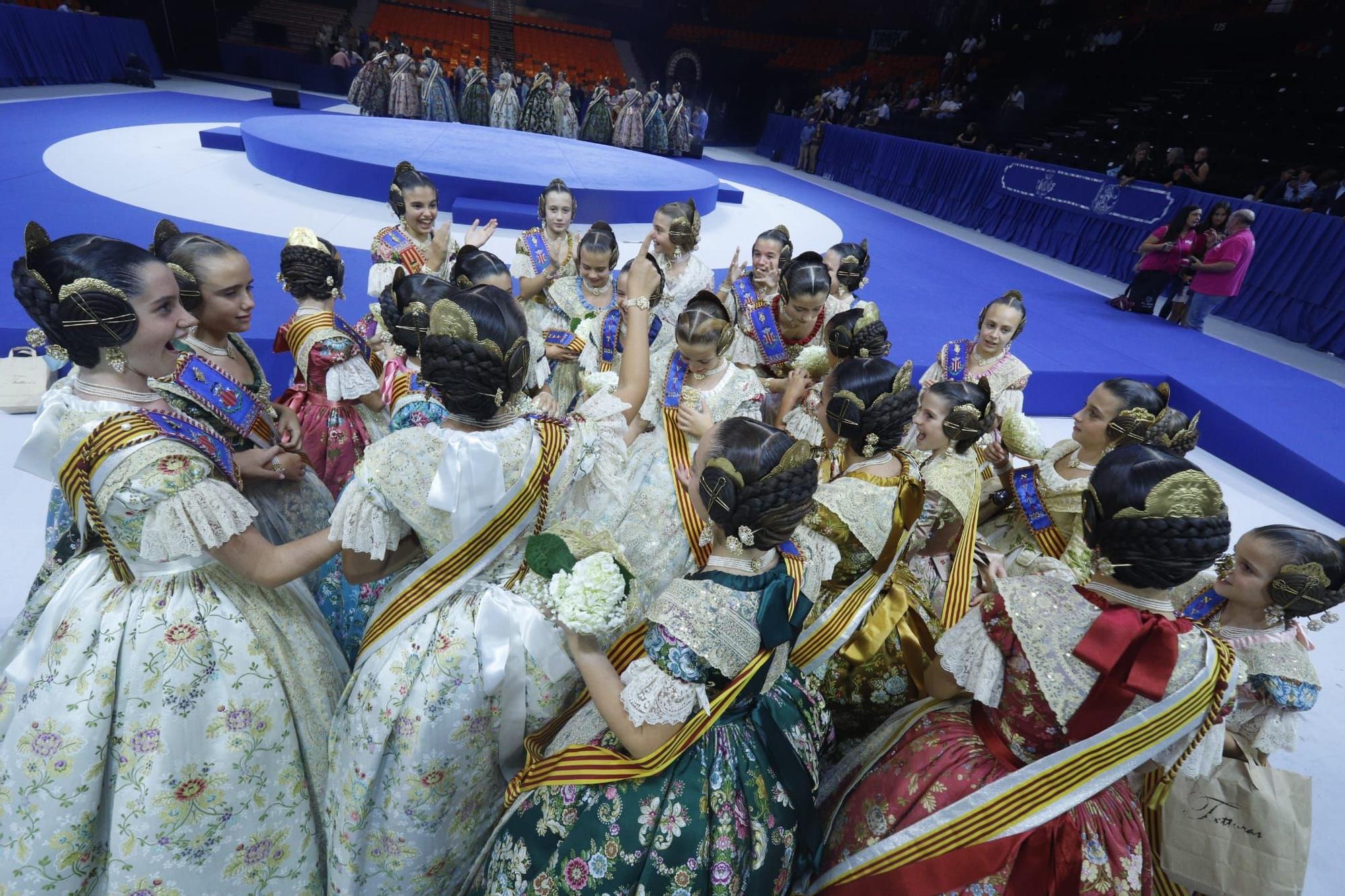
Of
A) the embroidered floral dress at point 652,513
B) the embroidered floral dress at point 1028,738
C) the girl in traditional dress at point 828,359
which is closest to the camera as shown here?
the embroidered floral dress at point 1028,738

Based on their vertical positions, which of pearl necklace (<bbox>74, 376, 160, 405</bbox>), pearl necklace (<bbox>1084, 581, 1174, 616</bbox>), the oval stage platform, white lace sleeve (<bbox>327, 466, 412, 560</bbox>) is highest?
pearl necklace (<bbox>74, 376, 160, 405</bbox>)

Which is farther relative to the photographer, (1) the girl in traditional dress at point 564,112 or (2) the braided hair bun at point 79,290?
(1) the girl in traditional dress at point 564,112

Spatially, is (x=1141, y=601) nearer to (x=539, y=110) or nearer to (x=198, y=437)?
(x=198, y=437)

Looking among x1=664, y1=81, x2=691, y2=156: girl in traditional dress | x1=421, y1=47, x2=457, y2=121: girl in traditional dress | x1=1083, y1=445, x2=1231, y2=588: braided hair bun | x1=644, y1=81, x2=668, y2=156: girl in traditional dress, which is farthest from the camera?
x1=664, y1=81, x2=691, y2=156: girl in traditional dress

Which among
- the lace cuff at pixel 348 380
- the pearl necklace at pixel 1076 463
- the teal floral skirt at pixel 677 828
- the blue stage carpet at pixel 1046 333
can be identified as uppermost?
the lace cuff at pixel 348 380

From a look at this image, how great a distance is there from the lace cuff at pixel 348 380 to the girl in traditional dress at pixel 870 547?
138 cm

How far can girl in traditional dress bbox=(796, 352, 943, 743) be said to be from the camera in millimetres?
1679

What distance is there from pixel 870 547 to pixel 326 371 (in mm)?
1672

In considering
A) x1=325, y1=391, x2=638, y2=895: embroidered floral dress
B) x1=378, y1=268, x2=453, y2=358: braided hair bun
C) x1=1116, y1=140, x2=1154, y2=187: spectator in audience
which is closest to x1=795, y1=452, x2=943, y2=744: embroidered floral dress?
x1=325, y1=391, x2=638, y2=895: embroidered floral dress

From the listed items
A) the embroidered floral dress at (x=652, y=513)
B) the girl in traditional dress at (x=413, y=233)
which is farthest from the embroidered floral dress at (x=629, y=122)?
Answer: the embroidered floral dress at (x=652, y=513)

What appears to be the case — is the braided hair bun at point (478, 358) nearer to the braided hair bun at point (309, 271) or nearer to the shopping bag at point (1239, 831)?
the braided hair bun at point (309, 271)

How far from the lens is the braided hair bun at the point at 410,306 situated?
1.80 meters

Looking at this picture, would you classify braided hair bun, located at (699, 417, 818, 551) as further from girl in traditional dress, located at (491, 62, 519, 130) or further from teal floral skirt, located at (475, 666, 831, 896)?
girl in traditional dress, located at (491, 62, 519, 130)

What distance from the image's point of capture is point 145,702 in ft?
4.03
